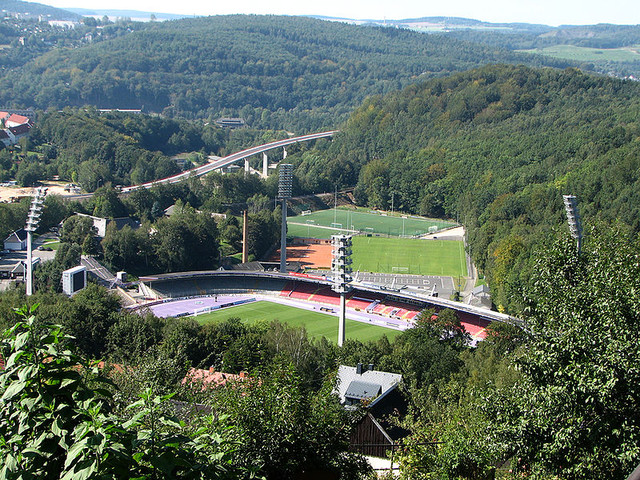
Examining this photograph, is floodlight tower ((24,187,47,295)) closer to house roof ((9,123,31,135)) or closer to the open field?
the open field

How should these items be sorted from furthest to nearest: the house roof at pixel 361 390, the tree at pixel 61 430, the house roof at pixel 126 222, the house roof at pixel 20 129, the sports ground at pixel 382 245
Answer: the house roof at pixel 20 129 → the house roof at pixel 126 222 → the sports ground at pixel 382 245 → the house roof at pixel 361 390 → the tree at pixel 61 430

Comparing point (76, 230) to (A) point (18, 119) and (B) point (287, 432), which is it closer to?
(B) point (287, 432)

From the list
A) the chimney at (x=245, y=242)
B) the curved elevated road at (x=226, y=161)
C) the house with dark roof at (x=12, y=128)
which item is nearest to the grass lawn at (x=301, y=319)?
the chimney at (x=245, y=242)

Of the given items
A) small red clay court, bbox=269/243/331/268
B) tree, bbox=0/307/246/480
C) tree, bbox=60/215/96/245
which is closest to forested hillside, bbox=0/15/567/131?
small red clay court, bbox=269/243/331/268

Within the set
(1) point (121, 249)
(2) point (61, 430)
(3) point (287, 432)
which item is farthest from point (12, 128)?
(2) point (61, 430)

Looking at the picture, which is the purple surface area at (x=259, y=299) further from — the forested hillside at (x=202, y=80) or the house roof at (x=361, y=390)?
the forested hillside at (x=202, y=80)
